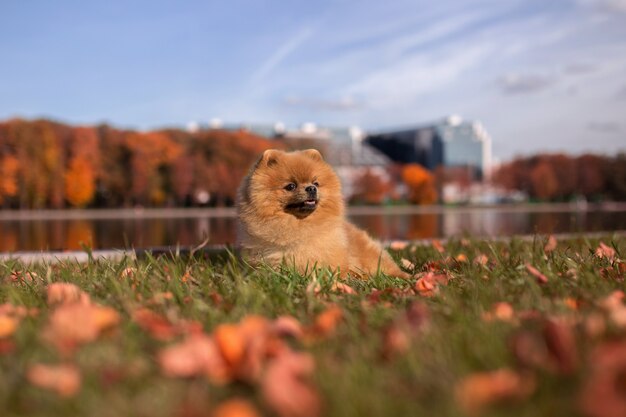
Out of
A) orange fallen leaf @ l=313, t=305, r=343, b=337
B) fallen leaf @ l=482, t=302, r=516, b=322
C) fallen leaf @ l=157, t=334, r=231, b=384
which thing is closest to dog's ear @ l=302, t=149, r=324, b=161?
fallen leaf @ l=482, t=302, r=516, b=322

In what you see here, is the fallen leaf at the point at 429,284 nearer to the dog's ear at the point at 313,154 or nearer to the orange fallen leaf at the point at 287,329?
the orange fallen leaf at the point at 287,329

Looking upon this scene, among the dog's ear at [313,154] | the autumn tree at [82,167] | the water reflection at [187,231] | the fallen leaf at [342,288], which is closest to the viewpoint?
the fallen leaf at [342,288]

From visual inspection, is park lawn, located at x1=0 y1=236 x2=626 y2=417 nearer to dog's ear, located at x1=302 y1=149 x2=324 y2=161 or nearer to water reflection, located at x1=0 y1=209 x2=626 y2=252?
dog's ear, located at x1=302 y1=149 x2=324 y2=161

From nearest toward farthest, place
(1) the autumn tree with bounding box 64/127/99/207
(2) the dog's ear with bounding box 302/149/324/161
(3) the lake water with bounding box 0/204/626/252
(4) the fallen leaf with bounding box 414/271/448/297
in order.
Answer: (4) the fallen leaf with bounding box 414/271/448/297, (2) the dog's ear with bounding box 302/149/324/161, (3) the lake water with bounding box 0/204/626/252, (1) the autumn tree with bounding box 64/127/99/207

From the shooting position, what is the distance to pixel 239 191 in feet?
17.6

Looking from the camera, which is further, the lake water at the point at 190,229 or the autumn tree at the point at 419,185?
the autumn tree at the point at 419,185

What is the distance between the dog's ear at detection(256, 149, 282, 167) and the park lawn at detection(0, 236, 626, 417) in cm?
156

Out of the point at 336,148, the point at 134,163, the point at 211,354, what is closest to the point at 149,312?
the point at 211,354

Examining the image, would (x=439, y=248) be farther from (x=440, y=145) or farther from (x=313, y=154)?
(x=440, y=145)

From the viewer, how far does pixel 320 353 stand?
2465mm

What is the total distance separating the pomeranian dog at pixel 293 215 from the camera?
5004 mm

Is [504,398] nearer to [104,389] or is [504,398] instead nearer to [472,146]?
[104,389]

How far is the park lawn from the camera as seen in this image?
6.41 ft

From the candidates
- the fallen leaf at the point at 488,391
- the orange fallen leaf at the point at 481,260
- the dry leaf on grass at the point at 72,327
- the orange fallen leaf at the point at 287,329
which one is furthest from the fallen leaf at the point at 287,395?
the orange fallen leaf at the point at 481,260
